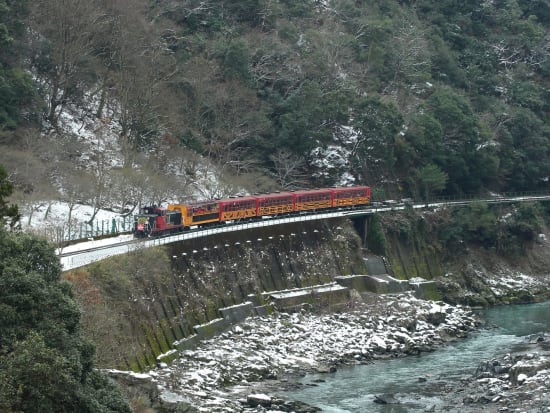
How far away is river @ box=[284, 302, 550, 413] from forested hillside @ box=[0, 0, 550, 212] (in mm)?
19332

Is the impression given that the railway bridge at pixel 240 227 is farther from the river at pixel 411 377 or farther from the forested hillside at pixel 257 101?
the river at pixel 411 377

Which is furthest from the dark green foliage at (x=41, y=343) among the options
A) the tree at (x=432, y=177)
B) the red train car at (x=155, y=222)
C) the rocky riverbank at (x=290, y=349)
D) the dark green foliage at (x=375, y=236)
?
the tree at (x=432, y=177)

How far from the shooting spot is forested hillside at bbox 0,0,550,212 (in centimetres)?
6744

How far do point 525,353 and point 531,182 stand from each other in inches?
1643

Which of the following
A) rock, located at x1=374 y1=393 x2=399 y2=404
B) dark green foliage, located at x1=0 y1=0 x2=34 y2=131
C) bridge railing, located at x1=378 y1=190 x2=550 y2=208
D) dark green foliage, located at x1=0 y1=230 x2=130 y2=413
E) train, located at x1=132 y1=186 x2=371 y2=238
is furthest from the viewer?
bridge railing, located at x1=378 y1=190 x2=550 y2=208

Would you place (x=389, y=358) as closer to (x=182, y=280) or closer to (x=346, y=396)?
(x=346, y=396)

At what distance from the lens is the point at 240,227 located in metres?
62.7

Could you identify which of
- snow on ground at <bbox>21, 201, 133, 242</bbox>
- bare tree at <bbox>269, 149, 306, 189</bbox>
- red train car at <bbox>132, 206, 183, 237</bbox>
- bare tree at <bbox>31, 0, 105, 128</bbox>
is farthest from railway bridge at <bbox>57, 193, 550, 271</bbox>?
bare tree at <bbox>31, 0, 105, 128</bbox>

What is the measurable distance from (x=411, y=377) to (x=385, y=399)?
4.82 metres

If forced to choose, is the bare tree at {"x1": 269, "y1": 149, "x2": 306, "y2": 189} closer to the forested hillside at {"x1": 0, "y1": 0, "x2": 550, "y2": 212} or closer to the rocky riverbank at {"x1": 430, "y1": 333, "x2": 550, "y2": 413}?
the forested hillside at {"x1": 0, "y1": 0, "x2": 550, "y2": 212}

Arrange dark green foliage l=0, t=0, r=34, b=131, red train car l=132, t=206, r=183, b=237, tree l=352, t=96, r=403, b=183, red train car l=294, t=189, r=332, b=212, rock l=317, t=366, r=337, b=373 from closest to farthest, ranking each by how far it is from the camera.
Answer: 1. rock l=317, t=366, r=337, b=373
2. red train car l=132, t=206, r=183, b=237
3. dark green foliage l=0, t=0, r=34, b=131
4. red train car l=294, t=189, r=332, b=212
5. tree l=352, t=96, r=403, b=183

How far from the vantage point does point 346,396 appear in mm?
46344

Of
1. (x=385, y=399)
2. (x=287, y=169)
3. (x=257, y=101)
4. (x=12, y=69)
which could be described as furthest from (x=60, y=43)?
(x=385, y=399)

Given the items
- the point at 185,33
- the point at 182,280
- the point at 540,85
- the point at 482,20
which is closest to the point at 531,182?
the point at 540,85
